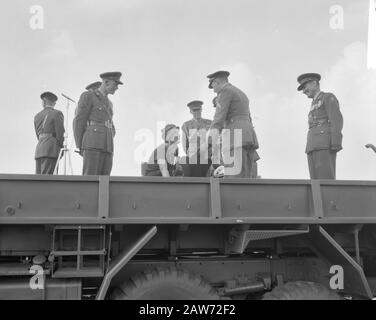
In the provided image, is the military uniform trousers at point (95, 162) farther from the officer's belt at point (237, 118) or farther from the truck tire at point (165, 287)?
the truck tire at point (165, 287)

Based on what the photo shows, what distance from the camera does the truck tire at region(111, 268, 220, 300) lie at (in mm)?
3086

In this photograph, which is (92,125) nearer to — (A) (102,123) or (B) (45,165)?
(A) (102,123)

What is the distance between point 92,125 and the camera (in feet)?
15.0

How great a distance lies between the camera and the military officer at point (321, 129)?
4.47 m

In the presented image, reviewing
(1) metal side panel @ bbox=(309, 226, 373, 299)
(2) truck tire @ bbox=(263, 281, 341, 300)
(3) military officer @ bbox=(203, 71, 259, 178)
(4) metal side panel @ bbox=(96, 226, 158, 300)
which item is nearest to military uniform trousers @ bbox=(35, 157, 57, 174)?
(3) military officer @ bbox=(203, 71, 259, 178)

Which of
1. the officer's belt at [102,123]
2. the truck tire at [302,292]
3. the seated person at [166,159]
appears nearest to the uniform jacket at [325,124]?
the seated person at [166,159]

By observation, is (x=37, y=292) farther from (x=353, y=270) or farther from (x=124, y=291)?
(x=353, y=270)

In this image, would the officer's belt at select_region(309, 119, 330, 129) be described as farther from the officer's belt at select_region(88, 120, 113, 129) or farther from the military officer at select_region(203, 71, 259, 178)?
the officer's belt at select_region(88, 120, 113, 129)

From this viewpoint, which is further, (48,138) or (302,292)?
(48,138)

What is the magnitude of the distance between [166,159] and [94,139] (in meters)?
0.89

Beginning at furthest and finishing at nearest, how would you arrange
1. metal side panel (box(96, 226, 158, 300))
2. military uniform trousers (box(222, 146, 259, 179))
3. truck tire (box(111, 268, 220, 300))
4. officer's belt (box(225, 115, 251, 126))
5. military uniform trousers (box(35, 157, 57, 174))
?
military uniform trousers (box(35, 157, 57, 174))
officer's belt (box(225, 115, 251, 126))
military uniform trousers (box(222, 146, 259, 179))
truck tire (box(111, 268, 220, 300))
metal side panel (box(96, 226, 158, 300))

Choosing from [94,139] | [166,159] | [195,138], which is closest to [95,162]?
[94,139]

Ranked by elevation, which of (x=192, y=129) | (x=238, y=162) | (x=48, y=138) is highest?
(x=192, y=129)

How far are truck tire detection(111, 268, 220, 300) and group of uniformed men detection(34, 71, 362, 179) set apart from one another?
4.21ft
